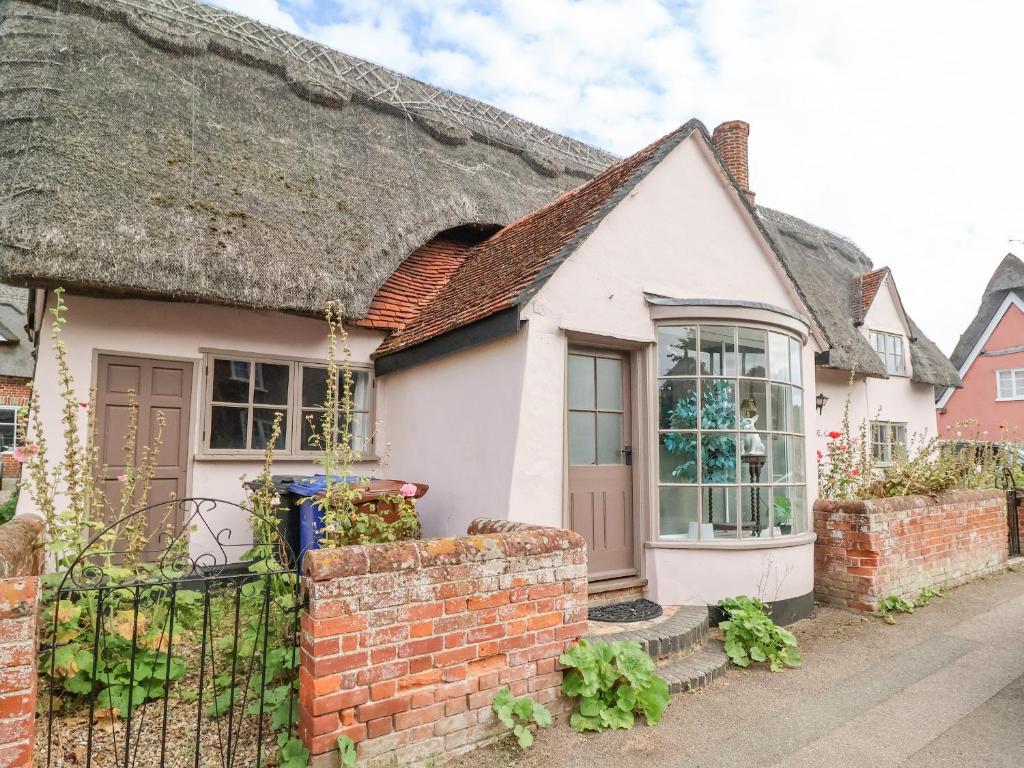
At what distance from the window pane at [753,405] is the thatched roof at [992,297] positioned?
2093 centimetres

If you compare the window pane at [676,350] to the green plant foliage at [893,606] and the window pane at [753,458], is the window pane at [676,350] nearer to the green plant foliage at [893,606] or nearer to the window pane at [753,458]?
the window pane at [753,458]

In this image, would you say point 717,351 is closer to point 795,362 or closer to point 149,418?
point 795,362

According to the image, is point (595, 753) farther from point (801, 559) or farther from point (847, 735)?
point (801, 559)

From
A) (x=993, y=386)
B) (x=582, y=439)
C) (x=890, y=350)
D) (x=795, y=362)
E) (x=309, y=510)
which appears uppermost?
(x=890, y=350)

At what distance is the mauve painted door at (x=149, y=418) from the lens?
5852 mm

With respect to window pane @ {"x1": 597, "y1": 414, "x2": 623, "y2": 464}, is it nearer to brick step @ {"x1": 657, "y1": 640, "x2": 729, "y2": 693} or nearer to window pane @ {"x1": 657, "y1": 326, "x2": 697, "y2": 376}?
window pane @ {"x1": 657, "y1": 326, "x2": 697, "y2": 376}

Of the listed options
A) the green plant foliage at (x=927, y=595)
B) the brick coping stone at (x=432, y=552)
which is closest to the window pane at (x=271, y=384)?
the brick coping stone at (x=432, y=552)

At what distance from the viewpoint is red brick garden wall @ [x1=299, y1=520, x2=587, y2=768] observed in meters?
2.88

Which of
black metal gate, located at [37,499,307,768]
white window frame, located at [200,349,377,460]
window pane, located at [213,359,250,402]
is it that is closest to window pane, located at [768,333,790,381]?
white window frame, located at [200,349,377,460]

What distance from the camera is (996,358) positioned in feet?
68.8

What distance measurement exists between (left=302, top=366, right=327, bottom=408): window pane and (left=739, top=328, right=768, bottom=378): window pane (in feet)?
14.7

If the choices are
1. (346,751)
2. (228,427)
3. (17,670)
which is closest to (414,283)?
(228,427)

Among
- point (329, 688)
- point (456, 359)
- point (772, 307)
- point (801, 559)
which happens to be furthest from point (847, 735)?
point (456, 359)

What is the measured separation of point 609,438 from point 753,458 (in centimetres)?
130
